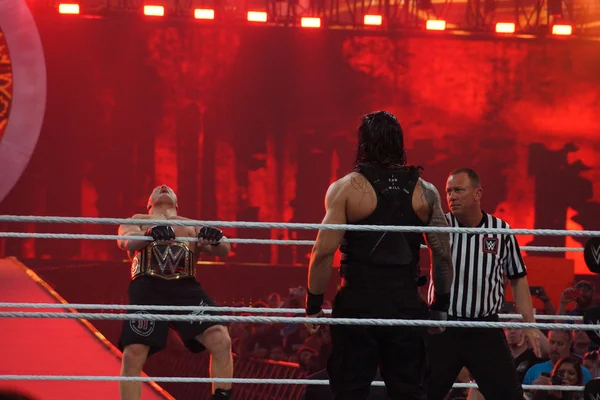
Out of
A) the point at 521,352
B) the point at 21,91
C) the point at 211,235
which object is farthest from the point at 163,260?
the point at 21,91

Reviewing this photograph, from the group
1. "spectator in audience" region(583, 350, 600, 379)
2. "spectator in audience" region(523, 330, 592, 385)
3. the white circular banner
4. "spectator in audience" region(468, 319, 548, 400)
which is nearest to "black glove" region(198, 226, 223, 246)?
"spectator in audience" region(523, 330, 592, 385)

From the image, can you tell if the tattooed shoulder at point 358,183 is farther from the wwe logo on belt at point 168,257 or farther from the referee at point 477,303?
the wwe logo on belt at point 168,257

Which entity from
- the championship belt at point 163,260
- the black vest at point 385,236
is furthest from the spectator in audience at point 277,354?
the black vest at point 385,236

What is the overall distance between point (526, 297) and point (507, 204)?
15.0 feet

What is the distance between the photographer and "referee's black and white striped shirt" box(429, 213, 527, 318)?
332cm

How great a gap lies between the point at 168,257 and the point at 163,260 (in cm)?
2

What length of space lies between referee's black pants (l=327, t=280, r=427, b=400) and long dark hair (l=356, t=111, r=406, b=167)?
1.27 ft

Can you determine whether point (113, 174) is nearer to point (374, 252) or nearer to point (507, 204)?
point (507, 204)

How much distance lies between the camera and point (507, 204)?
780 centimetres

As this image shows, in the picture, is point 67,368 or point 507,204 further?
point 507,204

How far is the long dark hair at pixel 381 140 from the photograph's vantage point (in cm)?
268

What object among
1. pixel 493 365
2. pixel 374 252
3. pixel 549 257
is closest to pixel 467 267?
pixel 493 365

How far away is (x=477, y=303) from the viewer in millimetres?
3322

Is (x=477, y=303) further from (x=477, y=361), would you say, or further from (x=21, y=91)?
(x=21, y=91)
